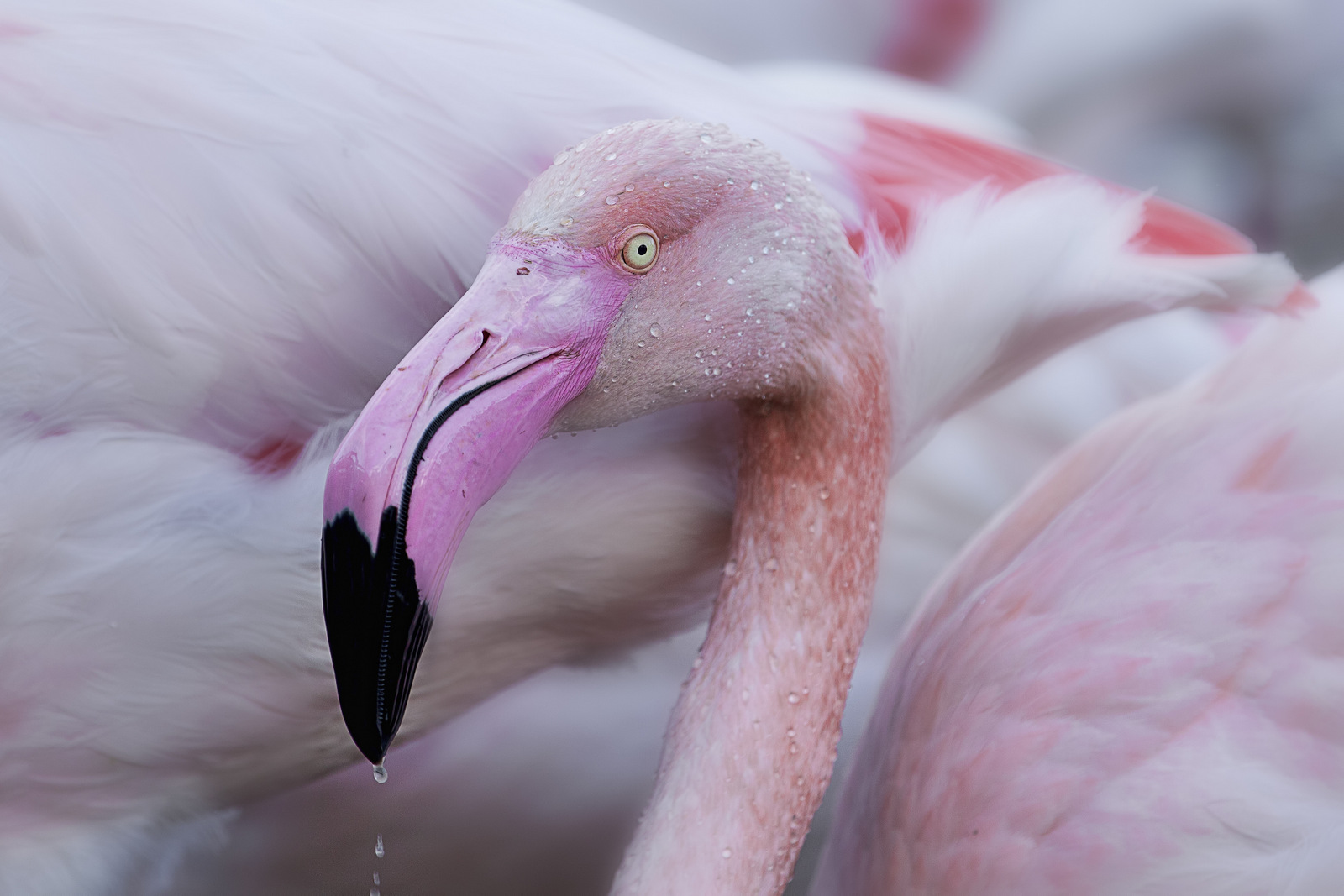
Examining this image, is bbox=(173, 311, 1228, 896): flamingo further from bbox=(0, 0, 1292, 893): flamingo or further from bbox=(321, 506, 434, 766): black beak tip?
bbox=(321, 506, 434, 766): black beak tip

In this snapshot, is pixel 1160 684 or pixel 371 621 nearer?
pixel 371 621

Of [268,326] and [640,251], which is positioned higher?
[640,251]

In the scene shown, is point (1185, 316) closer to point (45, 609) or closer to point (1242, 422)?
point (1242, 422)

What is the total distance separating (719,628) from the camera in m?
1.04

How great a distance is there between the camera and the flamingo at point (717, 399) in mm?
778

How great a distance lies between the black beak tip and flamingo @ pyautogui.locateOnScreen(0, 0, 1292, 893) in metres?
0.19

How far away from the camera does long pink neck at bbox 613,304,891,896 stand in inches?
39.0

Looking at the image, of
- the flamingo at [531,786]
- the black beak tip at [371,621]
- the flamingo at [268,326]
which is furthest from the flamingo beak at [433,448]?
the flamingo at [531,786]

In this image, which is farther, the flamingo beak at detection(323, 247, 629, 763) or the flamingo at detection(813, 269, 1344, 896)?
the flamingo at detection(813, 269, 1344, 896)

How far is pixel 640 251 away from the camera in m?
0.85

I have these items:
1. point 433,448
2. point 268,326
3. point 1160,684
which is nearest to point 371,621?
point 433,448

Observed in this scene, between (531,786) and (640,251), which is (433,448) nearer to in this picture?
(640,251)

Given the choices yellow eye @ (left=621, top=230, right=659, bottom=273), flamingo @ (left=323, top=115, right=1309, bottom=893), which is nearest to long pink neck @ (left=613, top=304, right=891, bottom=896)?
flamingo @ (left=323, top=115, right=1309, bottom=893)

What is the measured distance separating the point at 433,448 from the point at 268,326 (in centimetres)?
24
